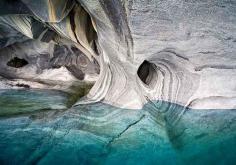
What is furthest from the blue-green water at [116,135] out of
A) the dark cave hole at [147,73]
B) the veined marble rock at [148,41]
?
the dark cave hole at [147,73]

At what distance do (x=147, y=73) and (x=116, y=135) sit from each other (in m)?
0.73

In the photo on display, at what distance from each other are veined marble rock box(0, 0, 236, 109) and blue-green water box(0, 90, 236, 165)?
12 centimetres

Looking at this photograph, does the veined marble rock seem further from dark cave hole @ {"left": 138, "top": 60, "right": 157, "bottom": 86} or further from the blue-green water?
the blue-green water

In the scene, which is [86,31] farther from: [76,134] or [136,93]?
[76,134]

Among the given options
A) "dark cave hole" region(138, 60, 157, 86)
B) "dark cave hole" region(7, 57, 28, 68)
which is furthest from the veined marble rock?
"dark cave hole" region(7, 57, 28, 68)

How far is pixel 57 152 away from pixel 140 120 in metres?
0.64

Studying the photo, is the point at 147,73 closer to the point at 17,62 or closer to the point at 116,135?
the point at 116,135

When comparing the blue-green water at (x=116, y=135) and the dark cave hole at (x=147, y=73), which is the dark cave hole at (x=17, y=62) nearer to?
the blue-green water at (x=116, y=135)

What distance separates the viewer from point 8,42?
9.41ft

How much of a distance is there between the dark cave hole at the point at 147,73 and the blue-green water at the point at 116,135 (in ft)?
0.74

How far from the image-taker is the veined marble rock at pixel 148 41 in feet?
5.39

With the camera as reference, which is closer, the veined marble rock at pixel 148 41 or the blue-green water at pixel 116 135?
the veined marble rock at pixel 148 41

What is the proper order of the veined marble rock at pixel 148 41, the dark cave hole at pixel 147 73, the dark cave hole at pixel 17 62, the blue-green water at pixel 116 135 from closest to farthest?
the veined marble rock at pixel 148 41
the blue-green water at pixel 116 135
the dark cave hole at pixel 147 73
the dark cave hole at pixel 17 62

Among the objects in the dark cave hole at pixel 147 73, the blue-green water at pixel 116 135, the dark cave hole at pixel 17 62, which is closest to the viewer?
the blue-green water at pixel 116 135
